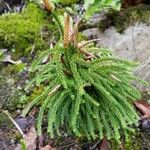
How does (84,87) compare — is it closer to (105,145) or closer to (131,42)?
(105,145)

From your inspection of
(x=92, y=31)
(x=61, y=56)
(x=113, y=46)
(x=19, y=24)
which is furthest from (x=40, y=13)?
(x=61, y=56)

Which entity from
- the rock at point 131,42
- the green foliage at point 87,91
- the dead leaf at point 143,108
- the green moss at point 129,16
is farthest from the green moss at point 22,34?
the green foliage at point 87,91

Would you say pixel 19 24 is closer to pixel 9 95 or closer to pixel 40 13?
pixel 40 13

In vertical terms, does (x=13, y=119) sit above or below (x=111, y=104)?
below

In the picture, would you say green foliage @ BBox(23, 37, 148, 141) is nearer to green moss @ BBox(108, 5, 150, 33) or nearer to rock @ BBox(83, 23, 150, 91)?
rock @ BBox(83, 23, 150, 91)

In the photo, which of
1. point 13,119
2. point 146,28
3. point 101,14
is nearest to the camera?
point 13,119

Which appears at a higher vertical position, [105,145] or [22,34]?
[22,34]

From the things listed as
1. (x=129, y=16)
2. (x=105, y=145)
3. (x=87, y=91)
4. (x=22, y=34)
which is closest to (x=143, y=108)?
(x=105, y=145)

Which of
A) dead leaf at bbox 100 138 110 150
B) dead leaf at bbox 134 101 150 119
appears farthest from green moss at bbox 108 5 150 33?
dead leaf at bbox 100 138 110 150
